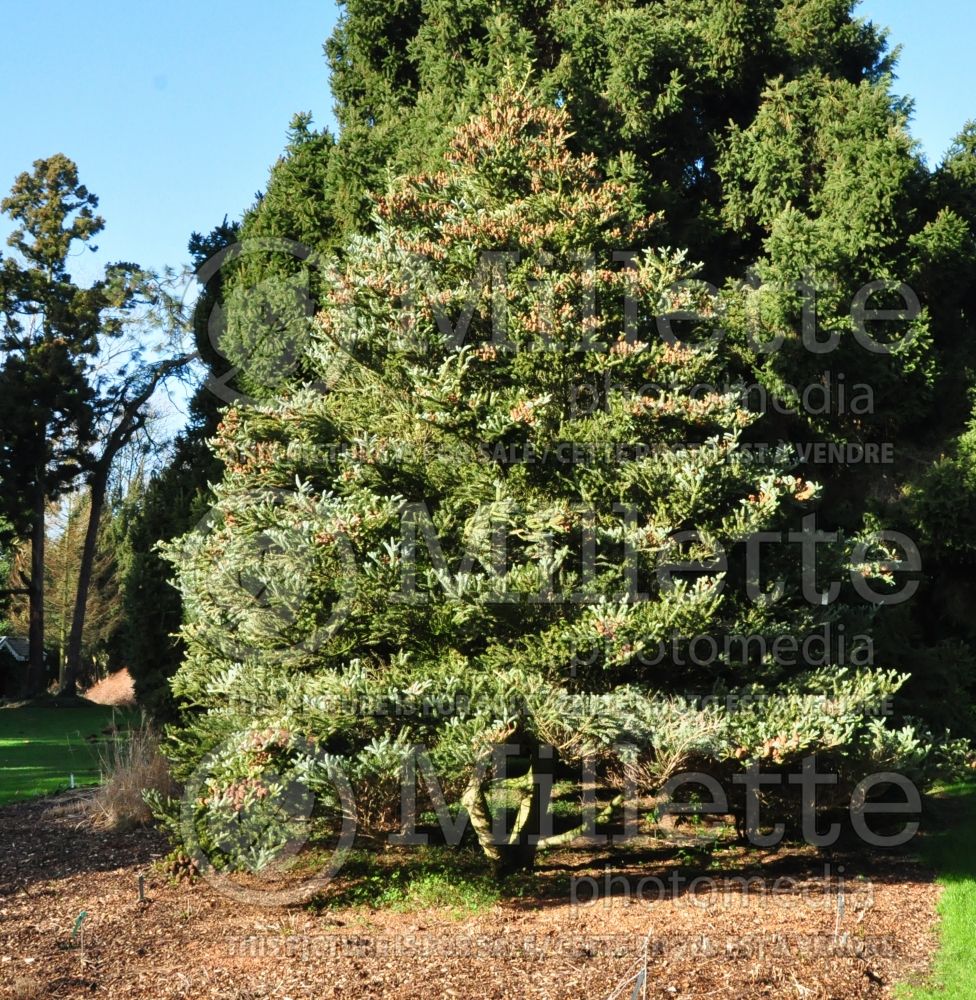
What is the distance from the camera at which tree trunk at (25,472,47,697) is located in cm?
3130

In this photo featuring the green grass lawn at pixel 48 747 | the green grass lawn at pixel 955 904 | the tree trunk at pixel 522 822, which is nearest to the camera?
the green grass lawn at pixel 955 904

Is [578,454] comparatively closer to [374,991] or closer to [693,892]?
[693,892]

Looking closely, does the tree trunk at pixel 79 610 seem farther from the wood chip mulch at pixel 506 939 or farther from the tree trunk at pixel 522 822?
the tree trunk at pixel 522 822

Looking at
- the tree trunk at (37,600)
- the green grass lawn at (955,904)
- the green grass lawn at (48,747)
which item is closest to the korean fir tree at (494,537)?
the green grass lawn at (955,904)

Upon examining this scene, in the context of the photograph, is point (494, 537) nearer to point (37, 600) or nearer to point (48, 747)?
point (48, 747)

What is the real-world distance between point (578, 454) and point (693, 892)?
3.24 m

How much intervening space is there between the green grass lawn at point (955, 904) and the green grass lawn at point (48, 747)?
887cm

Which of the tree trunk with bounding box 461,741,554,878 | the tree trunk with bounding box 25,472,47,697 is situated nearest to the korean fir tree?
the tree trunk with bounding box 461,741,554,878

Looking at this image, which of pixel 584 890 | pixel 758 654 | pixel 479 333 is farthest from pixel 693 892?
pixel 479 333

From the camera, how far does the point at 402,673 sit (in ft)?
22.3

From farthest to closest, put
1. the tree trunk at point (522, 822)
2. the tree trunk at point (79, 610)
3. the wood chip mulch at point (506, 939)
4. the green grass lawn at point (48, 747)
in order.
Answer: the tree trunk at point (79, 610), the green grass lawn at point (48, 747), the tree trunk at point (522, 822), the wood chip mulch at point (506, 939)

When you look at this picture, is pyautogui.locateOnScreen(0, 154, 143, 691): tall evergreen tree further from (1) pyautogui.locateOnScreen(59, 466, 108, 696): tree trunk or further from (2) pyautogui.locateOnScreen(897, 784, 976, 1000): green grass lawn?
(2) pyautogui.locateOnScreen(897, 784, 976, 1000): green grass lawn

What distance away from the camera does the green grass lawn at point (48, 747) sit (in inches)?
519

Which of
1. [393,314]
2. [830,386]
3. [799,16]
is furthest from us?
[799,16]
